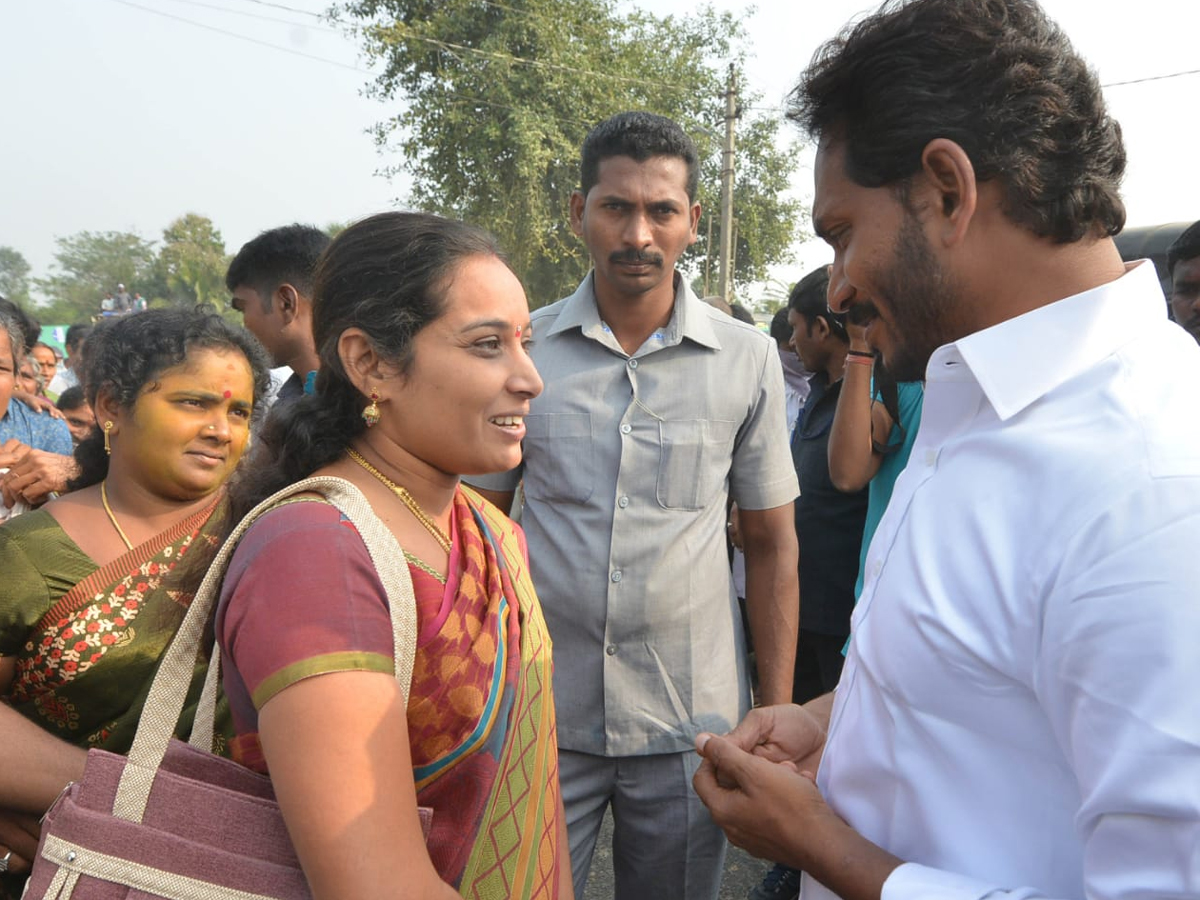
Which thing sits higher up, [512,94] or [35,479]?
[512,94]

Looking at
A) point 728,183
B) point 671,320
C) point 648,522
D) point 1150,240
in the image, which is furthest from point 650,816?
point 728,183

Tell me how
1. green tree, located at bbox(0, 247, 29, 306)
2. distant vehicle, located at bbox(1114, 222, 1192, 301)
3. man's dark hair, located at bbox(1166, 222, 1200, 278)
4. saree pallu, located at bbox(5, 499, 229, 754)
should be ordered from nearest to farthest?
saree pallu, located at bbox(5, 499, 229, 754) < man's dark hair, located at bbox(1166, 222, 1200, 278) < distant vehicle, located at bbox(1114, 222, 1192, 301) < green tree, located at bbox(0, 247, 29, 306)

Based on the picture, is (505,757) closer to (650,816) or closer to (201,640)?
(201,640)

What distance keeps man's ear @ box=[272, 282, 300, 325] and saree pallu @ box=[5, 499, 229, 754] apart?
1.83 m

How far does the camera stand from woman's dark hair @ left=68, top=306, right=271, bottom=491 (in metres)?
2.12

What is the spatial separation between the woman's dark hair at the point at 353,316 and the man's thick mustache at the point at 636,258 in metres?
1.01

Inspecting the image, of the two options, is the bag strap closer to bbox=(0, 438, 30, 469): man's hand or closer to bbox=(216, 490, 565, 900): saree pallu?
bbox=(216, 490, 565, 900): saree pallu

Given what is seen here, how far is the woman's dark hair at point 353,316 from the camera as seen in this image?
1.57m

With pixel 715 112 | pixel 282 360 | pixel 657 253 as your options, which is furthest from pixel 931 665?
pixel 715 112

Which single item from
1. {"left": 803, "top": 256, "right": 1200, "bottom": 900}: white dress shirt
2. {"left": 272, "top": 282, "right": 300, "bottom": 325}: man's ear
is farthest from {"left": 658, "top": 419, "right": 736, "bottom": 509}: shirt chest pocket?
{"left": 272, "top": 282, "right": 300, "bottom": 325}: man's ear

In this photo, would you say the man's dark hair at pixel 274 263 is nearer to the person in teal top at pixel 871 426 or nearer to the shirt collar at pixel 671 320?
the shirt collar at pixel 671 320

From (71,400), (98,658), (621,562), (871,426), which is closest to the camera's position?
(98,658)

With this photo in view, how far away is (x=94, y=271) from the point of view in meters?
75.2

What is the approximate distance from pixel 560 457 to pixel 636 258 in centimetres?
62
